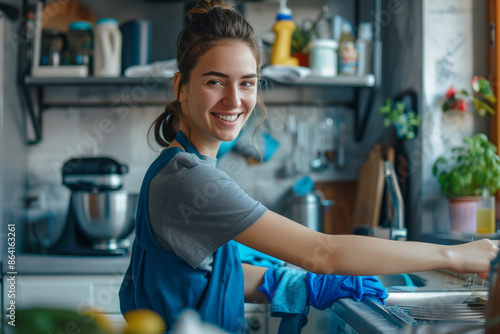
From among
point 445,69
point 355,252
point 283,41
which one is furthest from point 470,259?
point 283,41

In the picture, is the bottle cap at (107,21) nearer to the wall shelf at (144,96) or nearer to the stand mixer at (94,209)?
the wall shelf at (144,96)

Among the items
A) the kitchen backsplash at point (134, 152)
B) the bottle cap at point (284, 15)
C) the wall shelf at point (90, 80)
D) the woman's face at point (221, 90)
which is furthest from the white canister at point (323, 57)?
the woman's face at point (221, 90)

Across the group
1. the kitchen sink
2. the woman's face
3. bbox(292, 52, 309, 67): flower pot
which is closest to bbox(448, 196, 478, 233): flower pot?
the kitchen sink

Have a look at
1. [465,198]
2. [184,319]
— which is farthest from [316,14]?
[184,319]

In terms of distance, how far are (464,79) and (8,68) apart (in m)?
1.64

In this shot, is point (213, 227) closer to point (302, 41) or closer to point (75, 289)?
point (75, 289)

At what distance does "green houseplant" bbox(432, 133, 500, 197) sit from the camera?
5.24ft

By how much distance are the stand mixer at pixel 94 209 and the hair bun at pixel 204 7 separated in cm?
88

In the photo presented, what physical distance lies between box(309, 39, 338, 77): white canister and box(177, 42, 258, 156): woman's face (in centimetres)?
106

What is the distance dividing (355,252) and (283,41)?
1.34 meters

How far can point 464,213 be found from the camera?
1607 millimetres

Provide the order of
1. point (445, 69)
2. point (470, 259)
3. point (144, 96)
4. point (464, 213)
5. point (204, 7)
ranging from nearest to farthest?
point (470, 259) → point (204, 7) → point (464, 213) → point (445, 69) → point (144, 96)

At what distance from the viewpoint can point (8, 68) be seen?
1828mm

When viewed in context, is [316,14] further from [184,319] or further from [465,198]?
[184,319]
